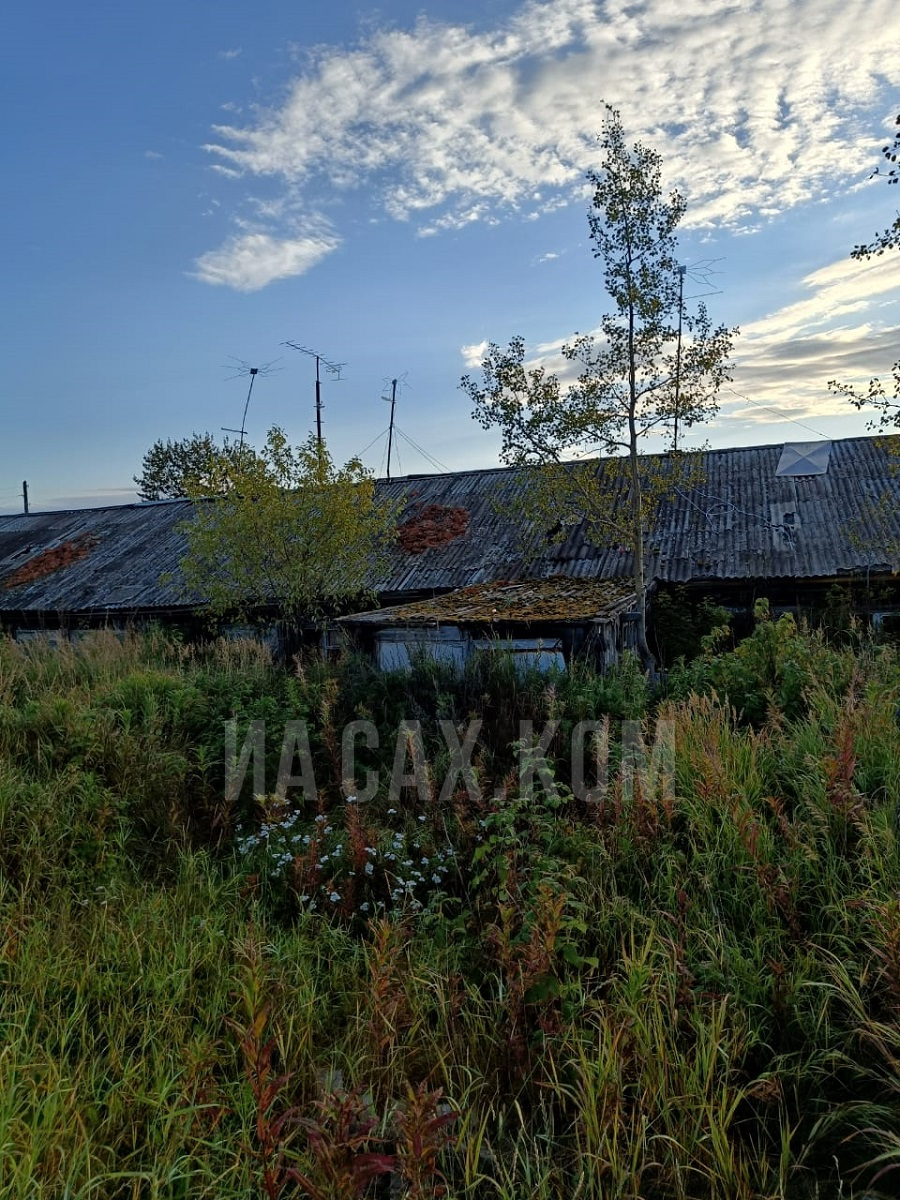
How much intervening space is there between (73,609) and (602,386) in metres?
14.1

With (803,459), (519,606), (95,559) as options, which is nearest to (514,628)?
(519,606)

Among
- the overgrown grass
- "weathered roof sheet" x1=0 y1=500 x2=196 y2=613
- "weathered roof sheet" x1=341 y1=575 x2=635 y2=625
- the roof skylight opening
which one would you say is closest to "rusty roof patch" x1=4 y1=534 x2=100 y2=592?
"weathered roof sheet" x1=0 y1=500 x2=196 y2=613

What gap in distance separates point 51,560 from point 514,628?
1720cm

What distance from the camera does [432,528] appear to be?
17250 millimetres

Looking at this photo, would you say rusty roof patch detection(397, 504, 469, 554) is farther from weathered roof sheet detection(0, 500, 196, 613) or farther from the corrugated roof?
weathered roof sheet detection(0, 500, 196, 613)

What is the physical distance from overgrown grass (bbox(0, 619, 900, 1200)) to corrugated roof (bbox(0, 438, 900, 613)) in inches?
332

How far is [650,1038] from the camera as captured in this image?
2617 millimetres

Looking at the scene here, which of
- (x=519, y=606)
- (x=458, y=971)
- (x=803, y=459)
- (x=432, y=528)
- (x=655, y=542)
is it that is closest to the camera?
(x=458, y=971)

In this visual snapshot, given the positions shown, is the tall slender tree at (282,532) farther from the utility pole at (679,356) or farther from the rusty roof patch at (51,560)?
the rusty roof patch at (51,560)

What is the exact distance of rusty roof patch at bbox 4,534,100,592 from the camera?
66.2ft

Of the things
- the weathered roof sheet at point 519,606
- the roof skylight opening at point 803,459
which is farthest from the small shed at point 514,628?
the roof skylight opening at point 803,459

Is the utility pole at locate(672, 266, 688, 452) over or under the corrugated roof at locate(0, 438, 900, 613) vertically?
over

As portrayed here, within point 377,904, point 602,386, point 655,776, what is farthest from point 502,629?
point 377,904

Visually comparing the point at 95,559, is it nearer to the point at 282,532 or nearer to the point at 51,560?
the point at 51,560
